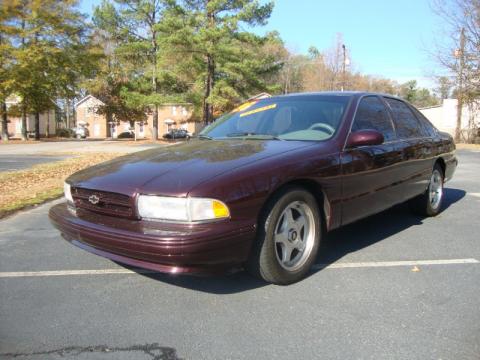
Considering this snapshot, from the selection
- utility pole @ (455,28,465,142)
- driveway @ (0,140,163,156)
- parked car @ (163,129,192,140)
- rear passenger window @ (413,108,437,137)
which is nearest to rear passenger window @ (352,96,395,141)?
rear passenger window @ (413,108,437,137)

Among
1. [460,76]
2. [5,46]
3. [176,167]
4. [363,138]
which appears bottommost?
[176,167]

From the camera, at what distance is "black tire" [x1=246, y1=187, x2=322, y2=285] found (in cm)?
313

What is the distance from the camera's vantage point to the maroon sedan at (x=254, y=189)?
9.25 feet

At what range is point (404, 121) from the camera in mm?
4949

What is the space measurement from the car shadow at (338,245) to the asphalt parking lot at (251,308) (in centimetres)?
2

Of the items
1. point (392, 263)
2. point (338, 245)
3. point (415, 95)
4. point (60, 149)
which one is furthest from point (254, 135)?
point (415, 95)

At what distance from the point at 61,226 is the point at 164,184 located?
1.09 m

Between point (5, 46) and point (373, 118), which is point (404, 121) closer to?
point (373, 118)

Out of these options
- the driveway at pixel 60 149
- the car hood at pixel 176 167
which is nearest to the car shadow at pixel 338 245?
the car hood at pixel 176 167

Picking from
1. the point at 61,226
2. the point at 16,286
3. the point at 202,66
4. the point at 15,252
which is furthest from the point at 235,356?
the point at 202,66

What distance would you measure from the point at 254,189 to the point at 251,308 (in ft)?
2.64

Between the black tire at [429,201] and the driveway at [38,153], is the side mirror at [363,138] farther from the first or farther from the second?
the driveway at [38,153]

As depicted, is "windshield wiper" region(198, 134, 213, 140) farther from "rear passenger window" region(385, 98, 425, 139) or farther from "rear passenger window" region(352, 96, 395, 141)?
"rear passenger window" region(385, 98, 425, 139)

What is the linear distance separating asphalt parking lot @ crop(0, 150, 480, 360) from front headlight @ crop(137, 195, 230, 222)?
66cm
